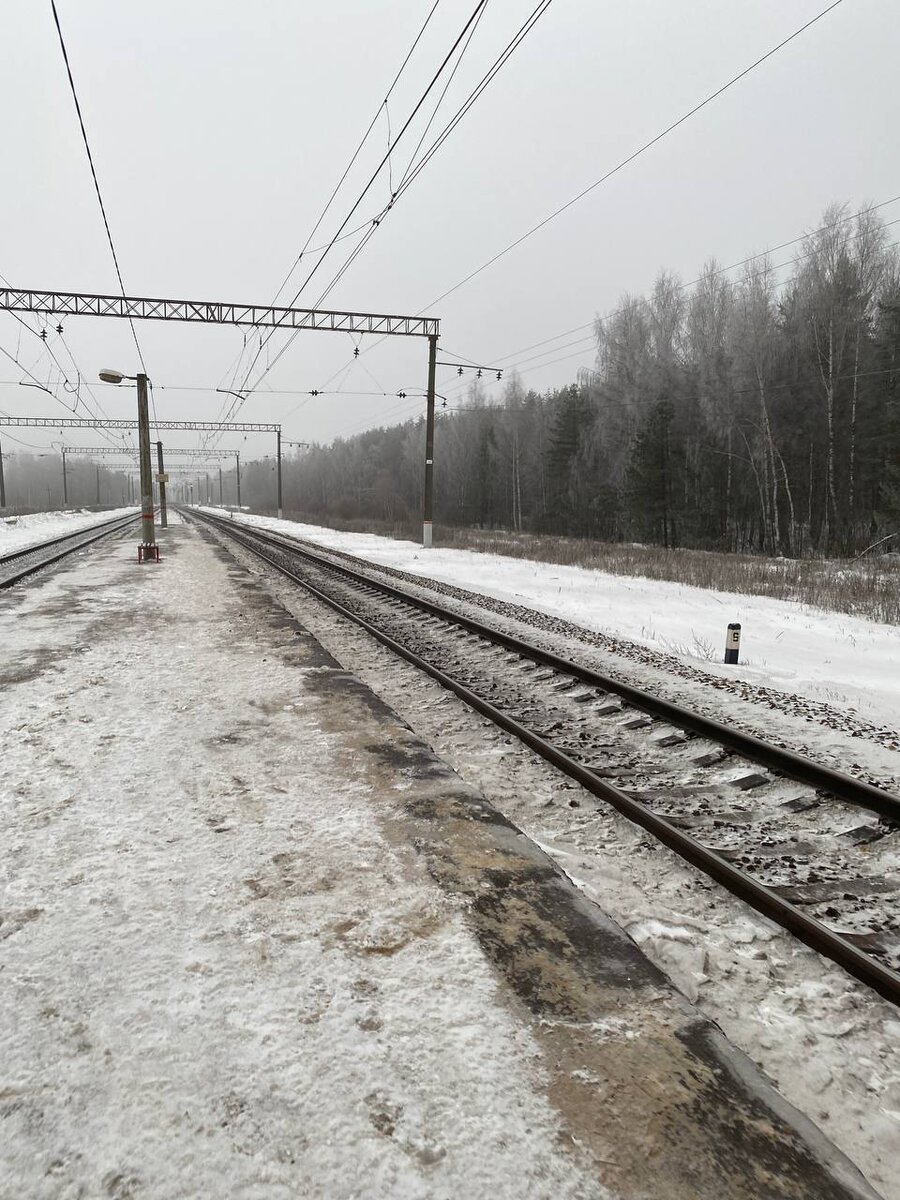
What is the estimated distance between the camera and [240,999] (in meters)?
2.26

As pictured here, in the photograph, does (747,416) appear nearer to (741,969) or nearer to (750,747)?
(750,747)

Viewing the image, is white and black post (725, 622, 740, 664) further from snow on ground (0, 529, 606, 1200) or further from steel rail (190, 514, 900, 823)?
snow on ground (0, 529, 606, 1200)

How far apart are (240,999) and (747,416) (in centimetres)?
3995

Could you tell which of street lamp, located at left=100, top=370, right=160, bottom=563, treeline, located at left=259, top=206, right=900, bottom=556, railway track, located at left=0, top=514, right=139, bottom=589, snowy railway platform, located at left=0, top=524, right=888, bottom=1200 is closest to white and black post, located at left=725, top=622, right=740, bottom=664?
snowy railway platform, located at left=0, top=524, right=888, bottom=1200

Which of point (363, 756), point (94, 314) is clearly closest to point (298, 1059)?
point (363, 756)

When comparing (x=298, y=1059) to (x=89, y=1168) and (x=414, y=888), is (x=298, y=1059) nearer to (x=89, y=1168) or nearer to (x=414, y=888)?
(x=89, y=1168)

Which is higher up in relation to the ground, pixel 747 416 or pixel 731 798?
pixel 747 416

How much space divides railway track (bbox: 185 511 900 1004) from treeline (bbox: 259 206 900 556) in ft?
84.7

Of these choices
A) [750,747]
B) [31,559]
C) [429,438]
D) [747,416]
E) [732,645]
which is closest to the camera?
[750,747]

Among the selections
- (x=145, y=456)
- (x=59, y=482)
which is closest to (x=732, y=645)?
(x=145, y=456)

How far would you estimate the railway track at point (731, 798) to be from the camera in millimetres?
2945

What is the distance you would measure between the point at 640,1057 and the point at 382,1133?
86cm

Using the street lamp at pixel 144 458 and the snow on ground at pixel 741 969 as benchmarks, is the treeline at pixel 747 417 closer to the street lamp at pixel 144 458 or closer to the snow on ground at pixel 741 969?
the street lamp at pixel 144 458

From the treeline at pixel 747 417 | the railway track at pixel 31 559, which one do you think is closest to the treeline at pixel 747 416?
the treeline at pixel 747 417
